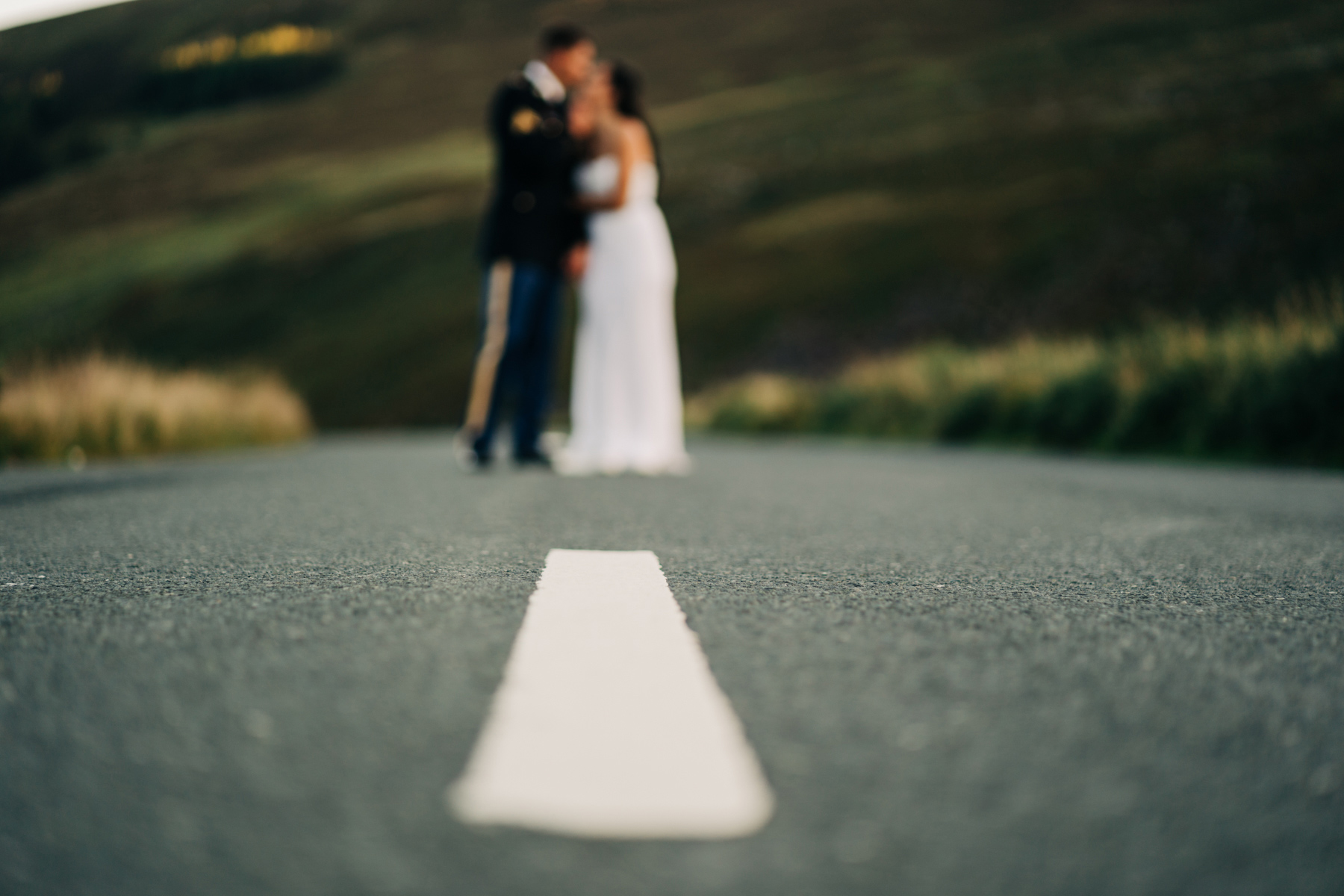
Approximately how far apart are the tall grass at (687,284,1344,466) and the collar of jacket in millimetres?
5909

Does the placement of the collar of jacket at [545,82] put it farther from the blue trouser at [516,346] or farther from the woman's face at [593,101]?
the blue trouser at [516,346]

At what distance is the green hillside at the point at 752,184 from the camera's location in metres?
42.1

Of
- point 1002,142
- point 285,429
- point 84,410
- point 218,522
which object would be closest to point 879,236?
point 1002,142

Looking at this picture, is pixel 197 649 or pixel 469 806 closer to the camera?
pixel 469 806

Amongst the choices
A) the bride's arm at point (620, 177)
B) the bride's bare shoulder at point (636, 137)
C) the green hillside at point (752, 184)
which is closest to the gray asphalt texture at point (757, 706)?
the bride's arm at point (620, 177)

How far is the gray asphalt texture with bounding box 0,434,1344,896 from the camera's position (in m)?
1.39

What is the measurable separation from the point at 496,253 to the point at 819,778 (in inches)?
270

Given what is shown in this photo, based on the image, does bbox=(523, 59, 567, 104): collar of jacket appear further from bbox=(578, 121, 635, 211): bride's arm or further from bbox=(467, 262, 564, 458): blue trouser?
bbox=(467, 262, 564, 458): blue trouser

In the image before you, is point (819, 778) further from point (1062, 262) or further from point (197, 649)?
point (1062, 262)

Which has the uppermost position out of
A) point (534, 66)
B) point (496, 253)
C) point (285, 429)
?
point (534, 66)

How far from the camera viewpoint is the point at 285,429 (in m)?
14.9

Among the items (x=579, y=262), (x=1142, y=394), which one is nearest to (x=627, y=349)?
(x=579, y=262)

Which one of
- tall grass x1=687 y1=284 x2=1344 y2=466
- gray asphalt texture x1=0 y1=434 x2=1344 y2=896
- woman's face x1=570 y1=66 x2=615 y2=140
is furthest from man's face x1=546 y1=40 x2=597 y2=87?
tall grass x1=687 y1=284 x2=1344 y2=466

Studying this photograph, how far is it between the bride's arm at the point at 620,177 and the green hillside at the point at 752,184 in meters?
6.67
